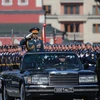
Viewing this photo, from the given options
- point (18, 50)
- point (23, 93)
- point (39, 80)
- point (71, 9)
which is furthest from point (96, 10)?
point (39, 80)

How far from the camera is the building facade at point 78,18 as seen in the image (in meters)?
102

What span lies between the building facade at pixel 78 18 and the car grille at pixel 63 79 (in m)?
84.6

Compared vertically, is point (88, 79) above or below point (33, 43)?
below

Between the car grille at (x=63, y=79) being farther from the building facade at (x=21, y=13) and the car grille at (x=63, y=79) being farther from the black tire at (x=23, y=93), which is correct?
the building facade at (x=21, y=13)

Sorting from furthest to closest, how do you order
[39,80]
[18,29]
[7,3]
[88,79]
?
1. [7,3]
2. [18,29]
3. [88,79]
4. [39,80]

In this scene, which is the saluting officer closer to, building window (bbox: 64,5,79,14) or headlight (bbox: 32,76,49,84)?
headlight (bbox: 32,76,49,84)

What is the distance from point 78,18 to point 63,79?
3389 inches

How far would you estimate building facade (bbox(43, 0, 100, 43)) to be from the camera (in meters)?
102

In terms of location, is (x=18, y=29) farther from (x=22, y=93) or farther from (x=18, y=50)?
(x=22, y=93)

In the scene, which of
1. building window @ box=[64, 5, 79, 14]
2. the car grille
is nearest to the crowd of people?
the car grille

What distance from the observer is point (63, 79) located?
16625 mm

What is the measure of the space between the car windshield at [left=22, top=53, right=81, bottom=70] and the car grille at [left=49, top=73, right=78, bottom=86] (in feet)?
2.81

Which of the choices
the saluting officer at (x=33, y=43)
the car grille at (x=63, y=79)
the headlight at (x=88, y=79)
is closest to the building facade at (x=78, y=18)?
the saluting officer at (x=33, y=43)

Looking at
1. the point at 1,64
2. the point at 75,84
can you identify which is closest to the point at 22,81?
the point at 75,84
